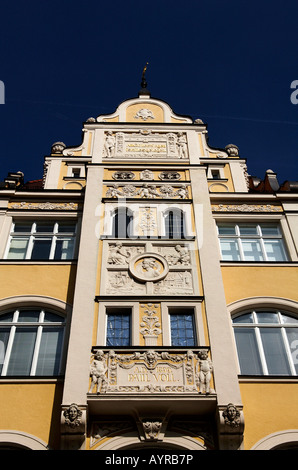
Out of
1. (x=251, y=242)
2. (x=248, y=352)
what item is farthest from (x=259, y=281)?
(x=248, y=352)

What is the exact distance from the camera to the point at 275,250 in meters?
16.9

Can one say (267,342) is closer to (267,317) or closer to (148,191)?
(267,317)

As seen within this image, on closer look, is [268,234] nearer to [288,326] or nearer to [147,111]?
[288,326]

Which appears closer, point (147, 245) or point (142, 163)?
point (147, 245)

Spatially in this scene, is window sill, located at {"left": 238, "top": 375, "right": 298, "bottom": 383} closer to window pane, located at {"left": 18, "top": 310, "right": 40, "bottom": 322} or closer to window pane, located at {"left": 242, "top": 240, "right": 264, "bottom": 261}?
window pane, located at {"left": 242, "top": 240, "right": 264, "bottom": 261}

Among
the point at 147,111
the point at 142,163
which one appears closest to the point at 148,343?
the point at 142,163

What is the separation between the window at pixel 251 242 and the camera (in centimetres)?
1656

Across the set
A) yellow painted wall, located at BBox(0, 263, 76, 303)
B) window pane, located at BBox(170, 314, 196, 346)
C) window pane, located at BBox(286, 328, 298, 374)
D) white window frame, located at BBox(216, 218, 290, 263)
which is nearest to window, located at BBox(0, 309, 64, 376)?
yellow painted wall, located at BBox(0, 263, 76, 303)

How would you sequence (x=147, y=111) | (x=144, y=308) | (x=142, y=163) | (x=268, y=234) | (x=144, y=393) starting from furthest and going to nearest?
(x=147, y=111), (x=142, y=163), (x=268, y=234), (x=144, y=308), (x=144, y=393)

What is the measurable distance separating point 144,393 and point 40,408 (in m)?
2.42

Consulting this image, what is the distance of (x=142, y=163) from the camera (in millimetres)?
19203

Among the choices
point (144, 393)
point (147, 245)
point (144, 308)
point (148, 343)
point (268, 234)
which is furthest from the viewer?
point (268, 234)

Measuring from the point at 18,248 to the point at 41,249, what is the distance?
740 mm

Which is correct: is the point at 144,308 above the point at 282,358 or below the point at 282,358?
above
